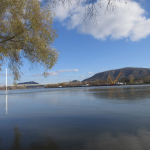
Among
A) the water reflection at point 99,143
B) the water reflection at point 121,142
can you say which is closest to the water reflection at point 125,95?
the water reflection at point 121,142

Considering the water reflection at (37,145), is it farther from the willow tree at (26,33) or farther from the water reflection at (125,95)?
the water reflection at (125,95)

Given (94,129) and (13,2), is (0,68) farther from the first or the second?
(94,129)

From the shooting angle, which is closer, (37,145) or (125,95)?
(37,145)

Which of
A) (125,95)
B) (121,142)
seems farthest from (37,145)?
(125,95)

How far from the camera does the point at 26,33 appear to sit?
6.15 meters

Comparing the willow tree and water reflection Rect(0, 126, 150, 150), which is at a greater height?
the willow tree

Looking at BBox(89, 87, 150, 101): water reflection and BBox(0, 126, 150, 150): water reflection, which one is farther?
BBox(89, 87, 150, 101): water reflection

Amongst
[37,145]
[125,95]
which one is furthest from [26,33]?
[125,95]

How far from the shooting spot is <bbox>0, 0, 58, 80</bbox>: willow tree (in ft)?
19.9

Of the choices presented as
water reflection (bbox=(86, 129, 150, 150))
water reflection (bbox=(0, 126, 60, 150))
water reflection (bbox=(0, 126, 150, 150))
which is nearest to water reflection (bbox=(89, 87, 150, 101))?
water reflection (bbox=(86, 129, 150, 150))

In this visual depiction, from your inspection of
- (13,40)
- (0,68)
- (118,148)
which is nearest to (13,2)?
(13,40)

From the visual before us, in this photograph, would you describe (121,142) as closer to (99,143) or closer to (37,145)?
(99,143)

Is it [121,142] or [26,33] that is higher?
[26,33]

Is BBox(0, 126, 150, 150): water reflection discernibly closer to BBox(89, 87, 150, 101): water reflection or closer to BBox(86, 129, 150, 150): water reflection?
BBox(86, 129, 150, 150): water reflection
